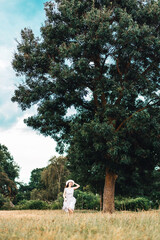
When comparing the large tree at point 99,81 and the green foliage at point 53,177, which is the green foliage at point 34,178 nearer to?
the green foliage at point 53,177

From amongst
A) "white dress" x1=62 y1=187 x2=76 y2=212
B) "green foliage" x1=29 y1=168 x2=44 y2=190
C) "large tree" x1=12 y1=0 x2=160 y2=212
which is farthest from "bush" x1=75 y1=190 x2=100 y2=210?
"green foliage" x1=29 y1=168 x2=44 y2=190

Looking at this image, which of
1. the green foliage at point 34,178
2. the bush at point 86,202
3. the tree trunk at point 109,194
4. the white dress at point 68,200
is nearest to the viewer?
the white dress at point 68,200

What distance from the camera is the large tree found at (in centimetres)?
1509

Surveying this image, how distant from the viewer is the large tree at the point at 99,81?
15.1 meters

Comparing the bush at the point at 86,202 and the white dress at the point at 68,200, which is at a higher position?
the bush at the point at 86,202

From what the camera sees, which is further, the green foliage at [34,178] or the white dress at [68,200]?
the green foliage at [34,178]

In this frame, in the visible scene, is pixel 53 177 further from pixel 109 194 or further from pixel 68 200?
pixel 68 200

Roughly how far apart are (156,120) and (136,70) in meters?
3.86

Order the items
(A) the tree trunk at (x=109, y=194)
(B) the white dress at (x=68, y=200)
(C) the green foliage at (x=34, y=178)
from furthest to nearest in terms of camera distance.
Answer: (C) the green foliage at (x=34, y=178)
(A) the tree trunk at (x=109, y=194)
(B) the white dress at (x=68, y=200)

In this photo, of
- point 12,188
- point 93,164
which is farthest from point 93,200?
point 12,188

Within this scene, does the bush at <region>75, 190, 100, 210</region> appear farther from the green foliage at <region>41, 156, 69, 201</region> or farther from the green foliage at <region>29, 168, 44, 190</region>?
the green foliage at <region>29, 168, 44, 190</region>

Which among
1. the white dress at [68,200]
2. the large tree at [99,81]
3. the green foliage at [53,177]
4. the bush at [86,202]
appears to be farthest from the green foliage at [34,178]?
the white dress at [68,200]

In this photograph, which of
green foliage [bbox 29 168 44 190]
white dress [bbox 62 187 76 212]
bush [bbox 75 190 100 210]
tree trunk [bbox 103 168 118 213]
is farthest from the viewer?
green foliage [bbox 29 168 44 190]

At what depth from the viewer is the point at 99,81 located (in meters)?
16.2
